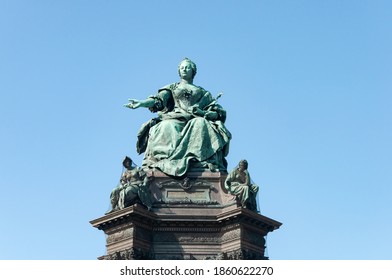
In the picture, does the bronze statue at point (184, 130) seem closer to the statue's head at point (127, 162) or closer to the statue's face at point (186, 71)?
the statue's face at point (186, 71)

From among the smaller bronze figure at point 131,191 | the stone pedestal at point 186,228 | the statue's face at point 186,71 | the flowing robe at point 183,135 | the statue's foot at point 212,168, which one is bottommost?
the stone pedestal at point 186,228

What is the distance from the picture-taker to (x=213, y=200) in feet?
141

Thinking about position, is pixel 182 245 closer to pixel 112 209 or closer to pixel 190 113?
pixel 112 209

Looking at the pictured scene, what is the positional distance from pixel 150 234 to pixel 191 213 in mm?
2169

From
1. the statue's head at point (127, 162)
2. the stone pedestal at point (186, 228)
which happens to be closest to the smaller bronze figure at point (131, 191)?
the statue's head at point (127, 162)

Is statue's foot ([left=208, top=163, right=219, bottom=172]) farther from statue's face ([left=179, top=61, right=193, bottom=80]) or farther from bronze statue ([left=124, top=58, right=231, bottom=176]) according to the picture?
statue's face ([left=179, top=61, right=193, bottom=80])

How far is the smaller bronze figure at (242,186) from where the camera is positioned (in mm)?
42094

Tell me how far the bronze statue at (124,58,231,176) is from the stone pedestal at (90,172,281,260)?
174 centimetres

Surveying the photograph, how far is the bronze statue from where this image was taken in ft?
146

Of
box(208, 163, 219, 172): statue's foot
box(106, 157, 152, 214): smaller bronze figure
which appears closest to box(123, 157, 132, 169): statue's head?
box(106, 157, 152, 214): smaller bronze figure

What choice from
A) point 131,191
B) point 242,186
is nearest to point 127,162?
point 131,191

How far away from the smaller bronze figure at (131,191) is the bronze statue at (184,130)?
1585 millimetres
